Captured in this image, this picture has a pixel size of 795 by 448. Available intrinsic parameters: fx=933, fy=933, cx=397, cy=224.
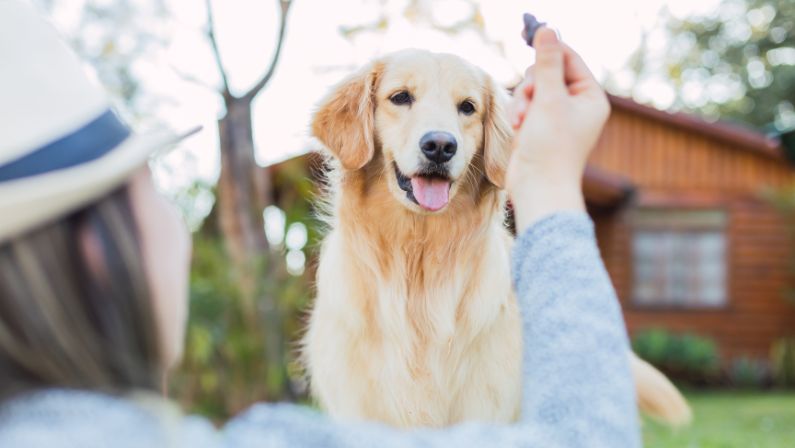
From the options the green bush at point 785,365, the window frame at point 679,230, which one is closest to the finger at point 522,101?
the window frame at point 679,230

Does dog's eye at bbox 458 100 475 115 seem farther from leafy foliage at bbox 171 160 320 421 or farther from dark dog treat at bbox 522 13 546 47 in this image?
leafy foliage at bbox 171 160 320 421

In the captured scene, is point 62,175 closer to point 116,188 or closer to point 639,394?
point 116,188

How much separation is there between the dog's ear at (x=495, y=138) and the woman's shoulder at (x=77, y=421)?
175cm

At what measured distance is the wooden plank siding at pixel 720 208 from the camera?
18328 mm

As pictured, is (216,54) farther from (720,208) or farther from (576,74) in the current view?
(720,208)

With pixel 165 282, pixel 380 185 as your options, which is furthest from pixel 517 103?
pixel 380 185

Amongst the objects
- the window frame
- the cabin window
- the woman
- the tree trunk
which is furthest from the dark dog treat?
the cabin window

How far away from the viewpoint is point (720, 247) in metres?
18.6

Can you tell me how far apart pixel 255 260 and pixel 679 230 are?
39.4ft

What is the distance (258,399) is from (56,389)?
849cm

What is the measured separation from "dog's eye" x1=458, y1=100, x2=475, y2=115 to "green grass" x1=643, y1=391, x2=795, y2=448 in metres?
5.89

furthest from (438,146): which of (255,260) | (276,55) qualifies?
(255,260)

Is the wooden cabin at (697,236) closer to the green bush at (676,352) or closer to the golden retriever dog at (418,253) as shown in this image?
the green bush at (676,352)

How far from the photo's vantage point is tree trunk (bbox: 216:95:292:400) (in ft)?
28.6
